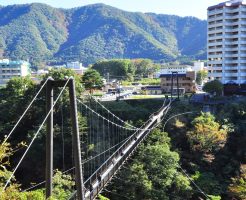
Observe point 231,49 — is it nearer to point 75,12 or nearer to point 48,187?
point 48,187

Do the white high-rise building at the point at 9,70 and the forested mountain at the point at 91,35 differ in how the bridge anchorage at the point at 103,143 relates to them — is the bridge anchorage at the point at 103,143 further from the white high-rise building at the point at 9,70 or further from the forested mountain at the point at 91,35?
the forested mountain at the point at 91,35

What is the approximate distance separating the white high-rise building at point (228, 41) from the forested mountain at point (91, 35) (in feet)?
226

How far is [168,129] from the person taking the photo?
79.1ft

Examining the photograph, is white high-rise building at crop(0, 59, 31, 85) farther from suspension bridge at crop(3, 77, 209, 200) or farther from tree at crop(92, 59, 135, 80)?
A: suspension bridge at crop(3, 77, 209, 200)

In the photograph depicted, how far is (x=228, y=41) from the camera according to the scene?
35906 mm

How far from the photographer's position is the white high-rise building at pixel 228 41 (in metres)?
35.2

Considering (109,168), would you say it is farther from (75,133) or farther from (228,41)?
(228,41)

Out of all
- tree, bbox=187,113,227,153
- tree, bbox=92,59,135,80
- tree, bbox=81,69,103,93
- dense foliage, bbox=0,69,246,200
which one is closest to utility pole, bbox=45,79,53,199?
dense foliage, bbox=0,69,246,200

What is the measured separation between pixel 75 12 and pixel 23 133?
124 m

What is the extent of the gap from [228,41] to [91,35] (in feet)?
295

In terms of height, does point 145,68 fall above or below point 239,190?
above

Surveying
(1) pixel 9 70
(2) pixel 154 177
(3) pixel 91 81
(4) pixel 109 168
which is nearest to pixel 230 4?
(3) pixel 91 81

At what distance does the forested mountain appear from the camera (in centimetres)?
11112

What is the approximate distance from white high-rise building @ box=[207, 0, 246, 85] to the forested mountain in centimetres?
6892
